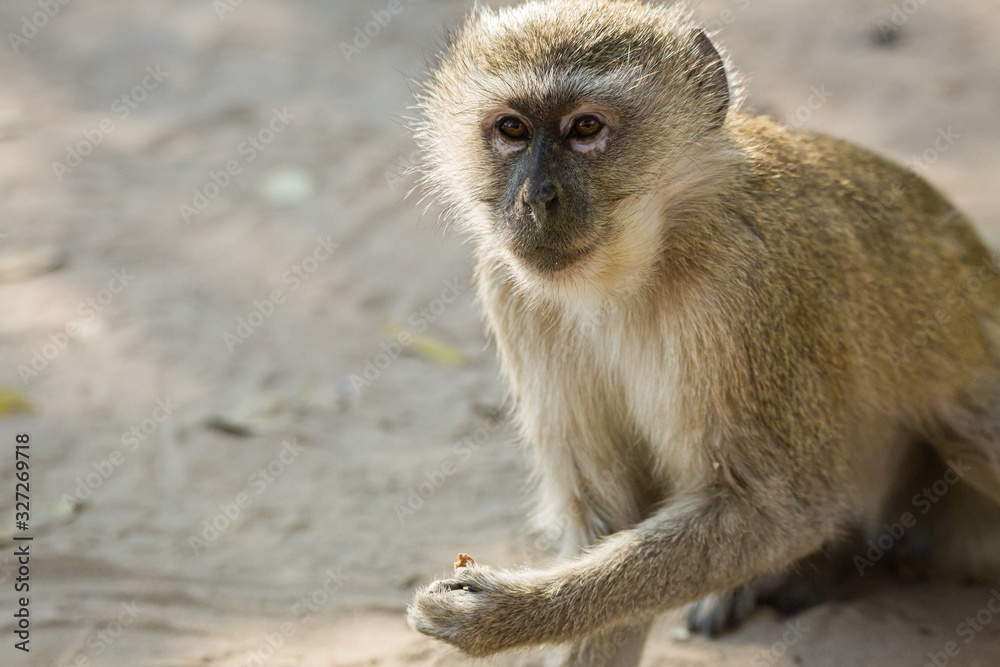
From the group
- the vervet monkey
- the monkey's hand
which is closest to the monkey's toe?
the vervet monkey

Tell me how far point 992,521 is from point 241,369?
3.17 metres

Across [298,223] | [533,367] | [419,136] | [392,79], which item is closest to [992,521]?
[533,367]

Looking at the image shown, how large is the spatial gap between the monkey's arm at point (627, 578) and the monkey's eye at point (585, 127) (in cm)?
106

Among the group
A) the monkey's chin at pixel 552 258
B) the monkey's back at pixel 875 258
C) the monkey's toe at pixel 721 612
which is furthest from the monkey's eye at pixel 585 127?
the monkey's toe at pixel 721 612

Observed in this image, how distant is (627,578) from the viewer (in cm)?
276

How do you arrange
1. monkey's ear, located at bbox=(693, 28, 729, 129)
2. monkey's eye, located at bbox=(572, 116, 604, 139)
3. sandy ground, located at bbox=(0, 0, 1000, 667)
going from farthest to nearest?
sandy ground, located at bbox=(0, 0, 1000, 667)
monkey's ear, located at bbox=(693, 28, 729, 129)
monkey's eye, located at bbox=(572, 116, 604, 139)

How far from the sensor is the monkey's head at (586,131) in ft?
8.71

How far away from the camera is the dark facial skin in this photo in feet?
8.55

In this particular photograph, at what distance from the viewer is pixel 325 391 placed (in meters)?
4.69

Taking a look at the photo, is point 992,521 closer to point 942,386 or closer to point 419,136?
point 942,386

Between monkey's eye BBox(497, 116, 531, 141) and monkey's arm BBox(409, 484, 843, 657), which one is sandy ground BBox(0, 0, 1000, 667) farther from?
monkey's eye BBox(497, 116, 531, 141)

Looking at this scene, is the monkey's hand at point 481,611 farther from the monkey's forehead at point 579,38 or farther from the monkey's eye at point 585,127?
the monkey's forehead at point 579,38

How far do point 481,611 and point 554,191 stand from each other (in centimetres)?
110

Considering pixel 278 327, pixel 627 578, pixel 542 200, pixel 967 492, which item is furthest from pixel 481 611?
pixel 278 327
